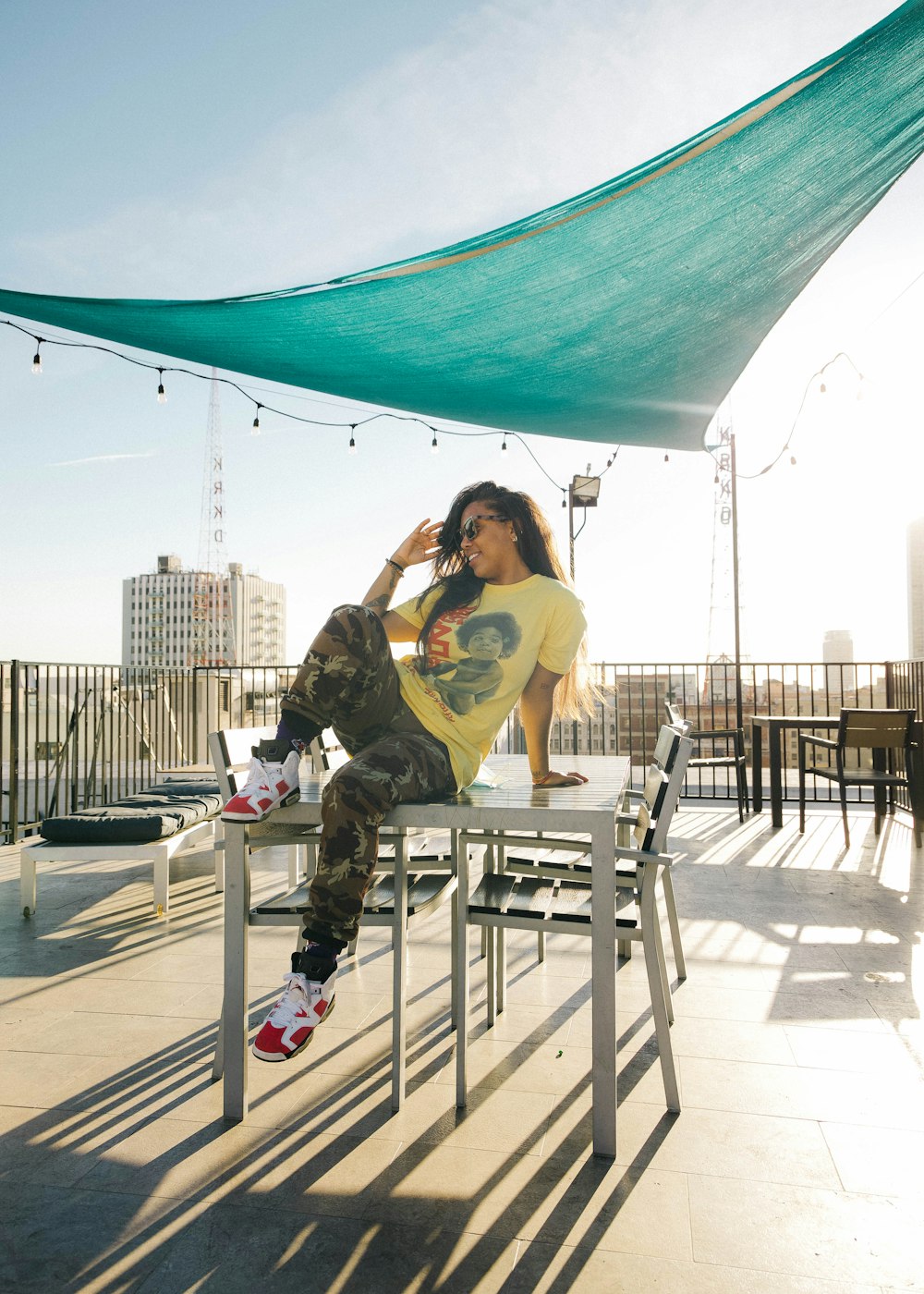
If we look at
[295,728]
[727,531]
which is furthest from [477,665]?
[727,531]

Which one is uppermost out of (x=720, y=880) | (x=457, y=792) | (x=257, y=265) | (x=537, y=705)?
(x=257, y=265)

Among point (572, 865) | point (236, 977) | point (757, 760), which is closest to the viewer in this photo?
point (236, 977)

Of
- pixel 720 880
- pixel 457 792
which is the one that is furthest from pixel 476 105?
pixel 720 880

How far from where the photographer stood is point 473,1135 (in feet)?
5.74

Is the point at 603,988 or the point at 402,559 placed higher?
the point at 402,559

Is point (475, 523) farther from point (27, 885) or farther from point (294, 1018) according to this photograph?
point (27, 885)

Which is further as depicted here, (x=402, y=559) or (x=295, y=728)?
(x=402, y=559)

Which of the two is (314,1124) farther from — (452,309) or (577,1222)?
(452,309)

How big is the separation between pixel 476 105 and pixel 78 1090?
4086mm

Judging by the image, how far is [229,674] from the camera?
27.6ft

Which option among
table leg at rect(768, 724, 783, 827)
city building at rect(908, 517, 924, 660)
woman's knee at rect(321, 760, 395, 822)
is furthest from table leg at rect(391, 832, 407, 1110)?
city building at rect(908, 517, 924, 660)

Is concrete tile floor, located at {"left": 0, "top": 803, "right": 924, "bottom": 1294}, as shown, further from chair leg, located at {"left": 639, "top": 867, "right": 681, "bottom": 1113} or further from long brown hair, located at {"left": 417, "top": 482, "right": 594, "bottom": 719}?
long brown hair, located at {"left": 417, "top": 482, "right": 594, "bottom": 719}

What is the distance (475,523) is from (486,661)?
0.43 metres

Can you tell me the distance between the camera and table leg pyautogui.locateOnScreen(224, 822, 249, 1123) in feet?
5.96
